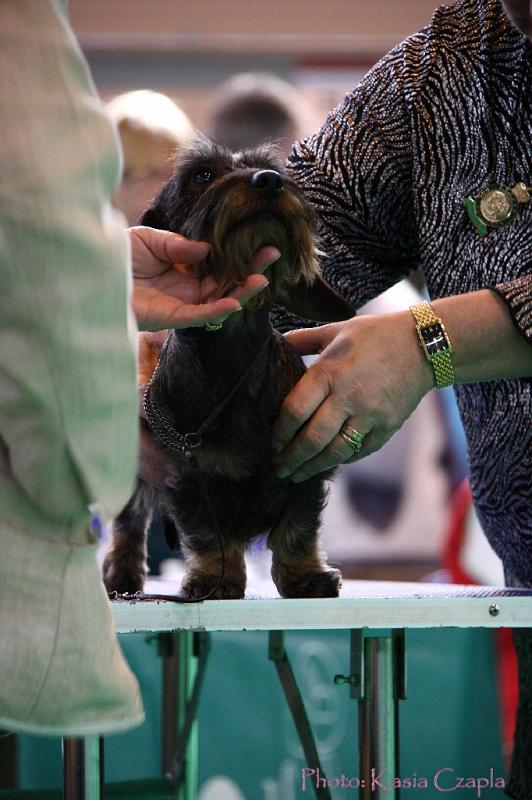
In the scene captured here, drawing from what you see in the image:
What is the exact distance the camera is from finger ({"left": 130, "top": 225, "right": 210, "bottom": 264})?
1.04 meters

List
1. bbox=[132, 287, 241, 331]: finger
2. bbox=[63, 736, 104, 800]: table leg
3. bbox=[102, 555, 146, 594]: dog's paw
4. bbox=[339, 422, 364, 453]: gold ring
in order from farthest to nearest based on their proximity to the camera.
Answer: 1. bbox=[102, 555, 146, 594]: dog's paw
2. bbox=[339, 422, 364, 453]: gold ring
3. bbox=[63, 736, 104, 800]: table leg
4. bbox=[132, 287, 241, 331]: finger

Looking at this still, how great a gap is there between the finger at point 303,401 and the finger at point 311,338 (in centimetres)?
9

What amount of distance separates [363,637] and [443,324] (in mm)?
351

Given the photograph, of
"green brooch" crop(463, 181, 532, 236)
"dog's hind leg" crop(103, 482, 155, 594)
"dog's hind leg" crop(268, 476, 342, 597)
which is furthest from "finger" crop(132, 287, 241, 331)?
"dog's hind leg" crop(103, 482, 155, 594)

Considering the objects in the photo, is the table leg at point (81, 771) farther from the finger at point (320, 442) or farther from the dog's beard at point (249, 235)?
the dog's beard at point (249, 235)

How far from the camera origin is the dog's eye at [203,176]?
1245 mm

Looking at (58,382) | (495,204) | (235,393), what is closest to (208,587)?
(235,393)

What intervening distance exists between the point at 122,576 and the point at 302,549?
1.18 ft

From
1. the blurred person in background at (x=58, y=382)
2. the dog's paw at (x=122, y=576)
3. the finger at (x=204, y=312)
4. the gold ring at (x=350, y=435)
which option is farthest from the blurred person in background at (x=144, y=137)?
the blurred person in background at (x=58, y=382)

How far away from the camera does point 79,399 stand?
53 cm

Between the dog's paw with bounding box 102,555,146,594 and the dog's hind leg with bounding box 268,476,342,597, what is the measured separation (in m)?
0.30

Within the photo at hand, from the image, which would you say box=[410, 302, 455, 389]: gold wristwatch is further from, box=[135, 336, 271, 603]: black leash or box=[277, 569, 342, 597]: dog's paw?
box=[277, 569, 342, 597]: dog's paw

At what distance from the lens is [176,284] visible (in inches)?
42.3

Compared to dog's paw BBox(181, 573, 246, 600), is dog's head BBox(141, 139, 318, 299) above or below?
above
